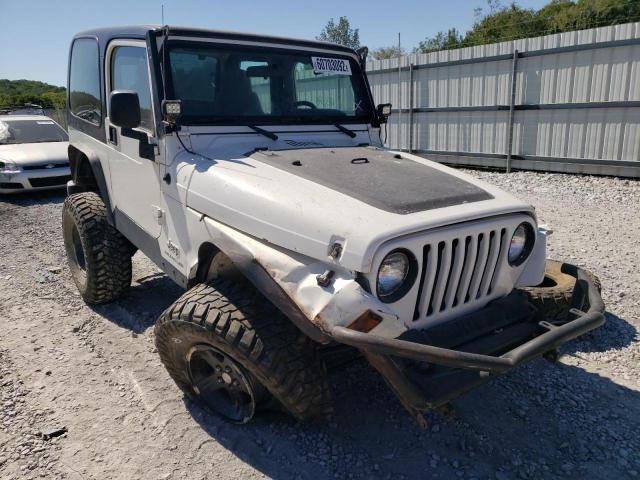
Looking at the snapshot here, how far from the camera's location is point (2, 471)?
256cm

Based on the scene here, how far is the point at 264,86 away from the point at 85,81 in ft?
6.03

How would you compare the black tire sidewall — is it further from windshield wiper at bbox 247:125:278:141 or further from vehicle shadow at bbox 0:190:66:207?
vehicle shadow at bbox 0:190:66:207

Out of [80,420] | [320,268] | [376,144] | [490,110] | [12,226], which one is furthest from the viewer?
[490,110]

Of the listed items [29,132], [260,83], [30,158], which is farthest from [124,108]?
[29,132]

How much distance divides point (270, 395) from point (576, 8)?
33.9 m

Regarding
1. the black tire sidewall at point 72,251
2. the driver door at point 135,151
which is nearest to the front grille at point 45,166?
the black tire sidewall at point 72,251

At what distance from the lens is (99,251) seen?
411 centimetres

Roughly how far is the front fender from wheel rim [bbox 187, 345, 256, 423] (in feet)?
A: 1.72

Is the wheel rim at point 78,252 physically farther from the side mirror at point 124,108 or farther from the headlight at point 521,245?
the headlight at point 521,245

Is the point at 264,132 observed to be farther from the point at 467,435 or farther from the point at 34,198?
the point at 34,198

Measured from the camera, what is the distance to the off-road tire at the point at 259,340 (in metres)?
2.36

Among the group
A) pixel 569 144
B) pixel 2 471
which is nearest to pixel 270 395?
pixel 2 471

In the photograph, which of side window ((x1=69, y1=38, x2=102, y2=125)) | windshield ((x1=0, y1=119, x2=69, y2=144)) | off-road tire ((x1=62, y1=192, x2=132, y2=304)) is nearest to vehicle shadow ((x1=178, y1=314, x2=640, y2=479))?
off-road tire ((x1=62, y1=192, x2=132, y2=304))

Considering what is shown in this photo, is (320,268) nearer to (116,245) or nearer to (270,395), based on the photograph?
(270,395)
